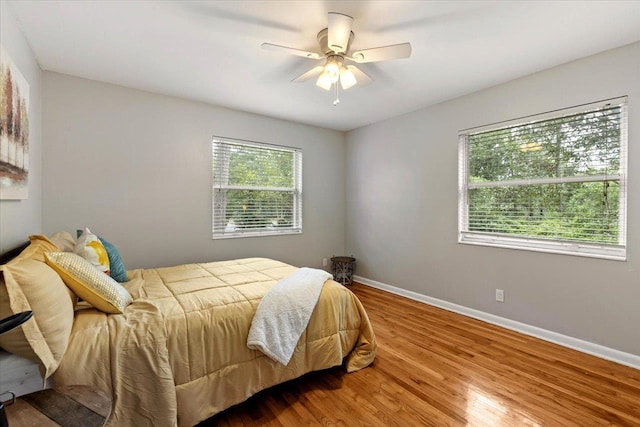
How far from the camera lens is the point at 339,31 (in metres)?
1.79

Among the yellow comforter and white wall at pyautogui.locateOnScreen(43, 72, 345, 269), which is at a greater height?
white wall at pyautogui.locateOnScreen(43, 72, 345, 269)

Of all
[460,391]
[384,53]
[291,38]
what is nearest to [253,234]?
[291,38]

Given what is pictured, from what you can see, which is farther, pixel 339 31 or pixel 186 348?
pixel 339 31

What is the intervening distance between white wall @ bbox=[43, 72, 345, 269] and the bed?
3.16 feet

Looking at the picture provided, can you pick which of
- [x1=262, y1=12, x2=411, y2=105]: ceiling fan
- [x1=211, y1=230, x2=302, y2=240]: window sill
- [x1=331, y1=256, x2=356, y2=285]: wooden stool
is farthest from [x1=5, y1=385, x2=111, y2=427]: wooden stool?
[x1=331, y1=256, x2=356, y2=285]: wooden stool

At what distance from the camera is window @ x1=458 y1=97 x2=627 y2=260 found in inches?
89.9

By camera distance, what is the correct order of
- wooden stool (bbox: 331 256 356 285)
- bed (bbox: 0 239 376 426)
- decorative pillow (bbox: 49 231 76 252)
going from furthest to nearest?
wooden stool (bbox: 331 256 356 285) < decorative pillow (bbox: 49 231 76 252) < bed (bbox: 0 239 376 426)

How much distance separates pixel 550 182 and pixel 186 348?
314 cm

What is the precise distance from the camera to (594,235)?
2371mm

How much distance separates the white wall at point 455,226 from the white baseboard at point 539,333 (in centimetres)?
5

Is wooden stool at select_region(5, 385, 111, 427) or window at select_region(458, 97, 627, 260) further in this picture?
window at select_region(458, 97, 627, 260)

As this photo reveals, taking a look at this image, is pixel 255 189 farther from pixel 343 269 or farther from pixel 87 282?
pixel 87 282

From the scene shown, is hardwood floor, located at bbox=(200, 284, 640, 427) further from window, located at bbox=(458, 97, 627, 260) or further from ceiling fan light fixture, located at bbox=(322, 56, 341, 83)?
ceiling fan light fixture, located at bbox=(322, 56, 341, 83)

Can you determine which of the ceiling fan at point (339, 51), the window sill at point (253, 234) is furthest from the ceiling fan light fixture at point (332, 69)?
the window sill at point (253, 234)
